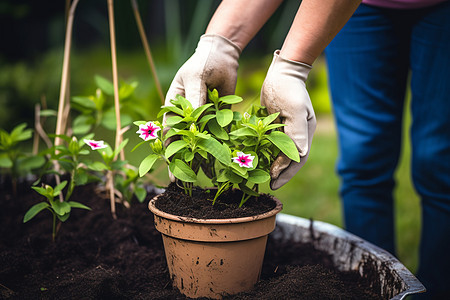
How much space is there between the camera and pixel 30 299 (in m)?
1.03

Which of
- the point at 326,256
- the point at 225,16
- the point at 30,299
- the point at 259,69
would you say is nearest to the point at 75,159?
the point at 30,299

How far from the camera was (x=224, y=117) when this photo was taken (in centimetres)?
107

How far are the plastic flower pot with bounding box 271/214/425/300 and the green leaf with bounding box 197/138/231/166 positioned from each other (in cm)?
47

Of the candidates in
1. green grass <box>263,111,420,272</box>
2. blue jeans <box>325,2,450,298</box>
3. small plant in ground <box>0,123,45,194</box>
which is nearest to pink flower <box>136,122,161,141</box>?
small plant in ground <box>0,123,45,194</box>

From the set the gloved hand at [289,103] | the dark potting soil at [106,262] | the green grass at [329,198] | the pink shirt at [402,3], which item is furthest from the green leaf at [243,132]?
the green grass at [329,198]

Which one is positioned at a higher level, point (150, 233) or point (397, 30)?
point (397, 30)

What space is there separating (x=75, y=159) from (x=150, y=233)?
328mm

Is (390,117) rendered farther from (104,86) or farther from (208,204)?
(104,86)

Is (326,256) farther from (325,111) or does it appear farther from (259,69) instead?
(259,69)

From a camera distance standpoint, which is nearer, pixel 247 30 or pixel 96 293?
pixel 96 293

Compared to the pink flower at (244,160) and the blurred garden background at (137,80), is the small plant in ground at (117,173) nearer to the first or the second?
the blurred garden background at (137,80)

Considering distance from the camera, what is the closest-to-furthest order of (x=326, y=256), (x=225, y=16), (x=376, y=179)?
(x=225, y=16), (x=326, y=256), (x=376, y=179)

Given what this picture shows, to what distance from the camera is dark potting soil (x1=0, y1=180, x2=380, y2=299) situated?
105 centimetres

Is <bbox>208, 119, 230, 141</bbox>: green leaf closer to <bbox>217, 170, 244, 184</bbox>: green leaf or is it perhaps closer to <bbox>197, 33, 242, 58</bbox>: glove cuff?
<bbox>217, 170, 244, 184</bbox>: green leaf
